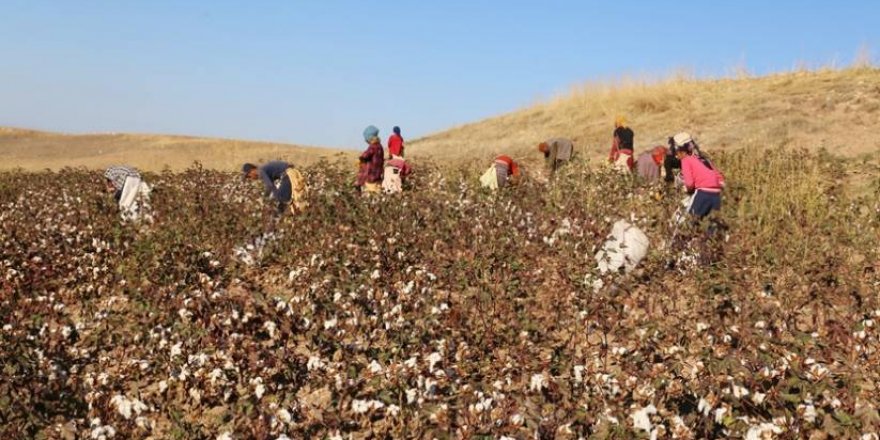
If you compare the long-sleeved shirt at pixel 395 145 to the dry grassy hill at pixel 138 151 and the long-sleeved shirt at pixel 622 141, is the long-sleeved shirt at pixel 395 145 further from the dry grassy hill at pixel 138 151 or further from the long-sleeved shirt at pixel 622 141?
the dry grassy hill at pixel 138 151

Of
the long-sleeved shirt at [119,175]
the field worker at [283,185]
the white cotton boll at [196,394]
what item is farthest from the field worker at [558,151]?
the white cotton boll at [196,394]

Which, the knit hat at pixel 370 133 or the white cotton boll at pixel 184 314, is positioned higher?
the knit hat at pixel 370 133

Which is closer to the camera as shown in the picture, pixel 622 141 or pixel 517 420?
pixel 517 420

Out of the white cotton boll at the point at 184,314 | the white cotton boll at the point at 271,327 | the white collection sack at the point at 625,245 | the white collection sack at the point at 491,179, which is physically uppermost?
the white collection sack at the point at 491,179

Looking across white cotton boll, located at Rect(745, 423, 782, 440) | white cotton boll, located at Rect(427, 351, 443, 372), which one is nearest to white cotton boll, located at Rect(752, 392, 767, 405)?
white cotton boll, located at Rect(745, 423, 782, 440)

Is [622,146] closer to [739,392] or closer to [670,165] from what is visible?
[670,165]

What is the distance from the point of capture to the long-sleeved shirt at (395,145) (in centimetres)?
1525

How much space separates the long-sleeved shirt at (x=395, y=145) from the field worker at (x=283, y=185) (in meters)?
4.05

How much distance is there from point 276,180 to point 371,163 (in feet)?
6.23

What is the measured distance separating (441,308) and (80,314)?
3.85 meters

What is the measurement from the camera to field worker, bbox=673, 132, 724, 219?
9.20m

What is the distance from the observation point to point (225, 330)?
6.21 m

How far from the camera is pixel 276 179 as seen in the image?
11477 millimetres

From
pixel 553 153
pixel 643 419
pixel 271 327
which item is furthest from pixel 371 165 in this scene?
pixel 643 419
